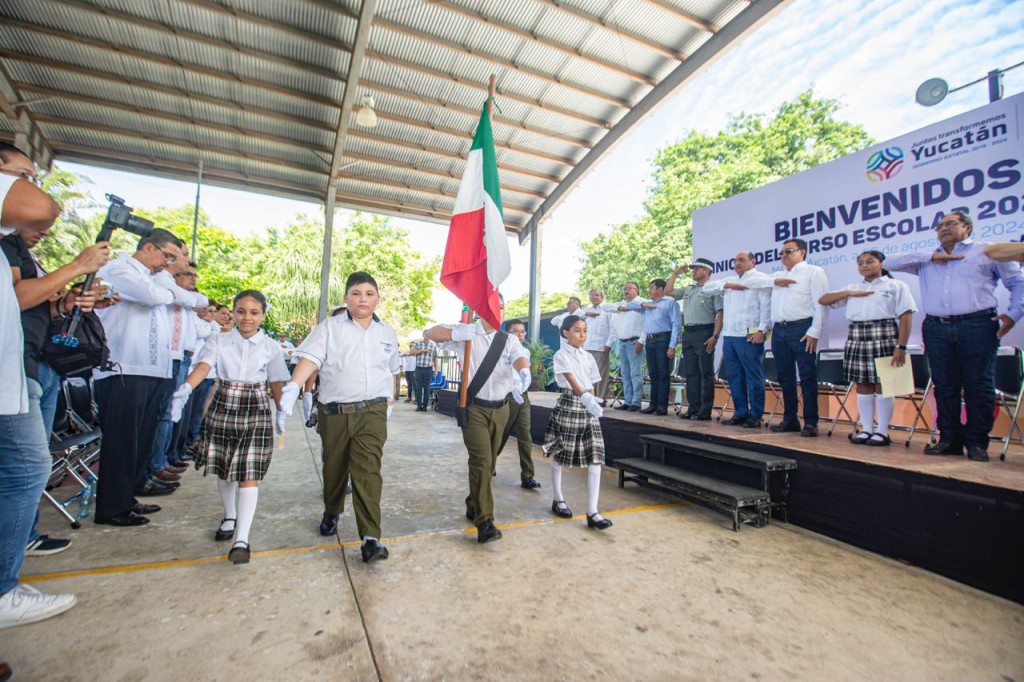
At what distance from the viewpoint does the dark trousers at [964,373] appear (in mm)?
3416

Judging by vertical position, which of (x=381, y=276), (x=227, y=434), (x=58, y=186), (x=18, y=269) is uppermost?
(x=58, y=186)

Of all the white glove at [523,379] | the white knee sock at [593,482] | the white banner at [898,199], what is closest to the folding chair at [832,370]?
the white banner at [898,199]

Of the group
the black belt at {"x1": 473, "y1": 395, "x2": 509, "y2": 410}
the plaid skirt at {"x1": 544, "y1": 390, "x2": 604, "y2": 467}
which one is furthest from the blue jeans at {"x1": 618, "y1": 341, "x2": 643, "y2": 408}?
the black belt at {"x1": 473, "y1": 395, "x2": 509, "y2": 410}

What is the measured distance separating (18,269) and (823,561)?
4.57m

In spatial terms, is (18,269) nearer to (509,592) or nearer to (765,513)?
(509,592)

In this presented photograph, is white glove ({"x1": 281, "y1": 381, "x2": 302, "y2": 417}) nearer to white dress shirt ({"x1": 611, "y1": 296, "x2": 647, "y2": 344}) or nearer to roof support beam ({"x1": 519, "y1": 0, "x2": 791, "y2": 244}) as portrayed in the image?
white dress shirt ({"x1": 611, "y1": 296, "x2": 647, "y2": 344})

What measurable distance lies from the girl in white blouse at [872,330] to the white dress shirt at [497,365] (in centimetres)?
305

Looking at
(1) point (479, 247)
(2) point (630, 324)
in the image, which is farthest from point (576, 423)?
(2) point (630, 324)

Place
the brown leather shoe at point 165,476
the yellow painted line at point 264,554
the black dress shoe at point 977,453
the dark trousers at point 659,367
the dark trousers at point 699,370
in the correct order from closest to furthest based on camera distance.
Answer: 1. the yellow painted line at point 264,554
2. the black dress shoe at point 977,453
3. the brown leather shoe at point 165,476
4. the dark trousers at point 699,370
5. the dark trousers at point 659,367

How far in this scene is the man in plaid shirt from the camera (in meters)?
12.2

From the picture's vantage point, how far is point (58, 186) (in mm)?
19500

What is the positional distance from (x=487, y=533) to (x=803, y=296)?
379 cm

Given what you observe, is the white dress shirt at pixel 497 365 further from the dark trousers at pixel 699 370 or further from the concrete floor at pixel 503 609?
the dark trousers at pixel 699 370

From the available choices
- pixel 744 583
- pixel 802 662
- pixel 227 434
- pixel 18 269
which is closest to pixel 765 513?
pixel 744 583
